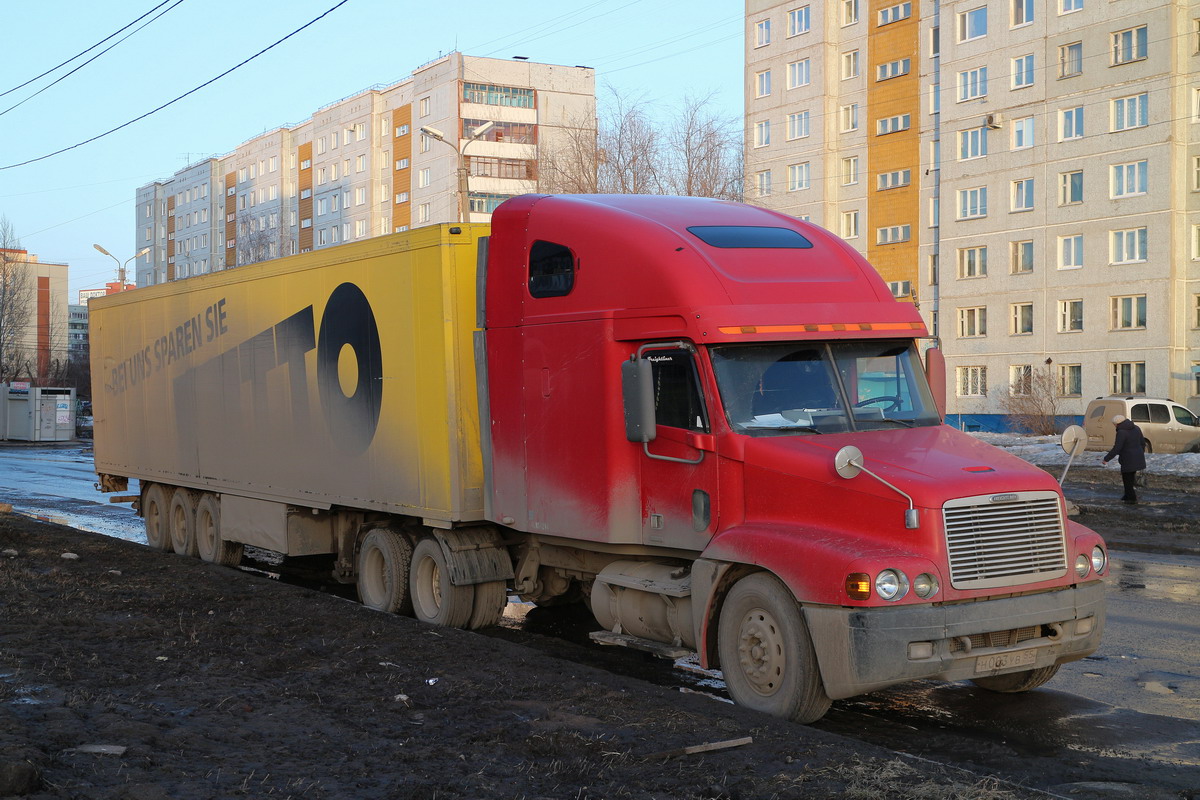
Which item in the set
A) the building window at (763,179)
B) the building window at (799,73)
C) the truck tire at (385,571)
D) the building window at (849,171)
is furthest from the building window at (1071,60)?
the truck tire at (385,571)

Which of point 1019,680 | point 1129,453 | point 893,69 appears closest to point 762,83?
point 893,69

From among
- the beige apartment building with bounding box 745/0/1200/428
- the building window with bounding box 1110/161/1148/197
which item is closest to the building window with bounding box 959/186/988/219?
the beige apartment building with bounding box 745/0/1200/428

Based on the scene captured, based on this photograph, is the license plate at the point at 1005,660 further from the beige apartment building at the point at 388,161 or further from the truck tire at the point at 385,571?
the beige apartment building at the point at 388,161

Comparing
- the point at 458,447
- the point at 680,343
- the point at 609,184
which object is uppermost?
the point at 609,184

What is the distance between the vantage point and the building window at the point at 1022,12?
173 ft

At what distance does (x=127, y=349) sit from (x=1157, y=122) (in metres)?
42.5

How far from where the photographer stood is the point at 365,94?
8869 centimetres

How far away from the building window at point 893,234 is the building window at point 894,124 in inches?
184

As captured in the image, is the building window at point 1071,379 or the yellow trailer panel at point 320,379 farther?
the building window at point 1071,379

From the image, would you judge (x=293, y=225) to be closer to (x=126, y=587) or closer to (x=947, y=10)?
(x=947, y=10)

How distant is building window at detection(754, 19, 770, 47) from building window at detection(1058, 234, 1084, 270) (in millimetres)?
21282

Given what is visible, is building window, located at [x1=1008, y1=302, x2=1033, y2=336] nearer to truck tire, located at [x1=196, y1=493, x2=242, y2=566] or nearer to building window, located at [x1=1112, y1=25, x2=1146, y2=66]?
building window, located at [x1=1112, y1=25, x2=1146, y2=66]

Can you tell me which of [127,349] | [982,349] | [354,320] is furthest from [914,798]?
[982,349]

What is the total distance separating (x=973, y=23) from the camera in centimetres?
5538
